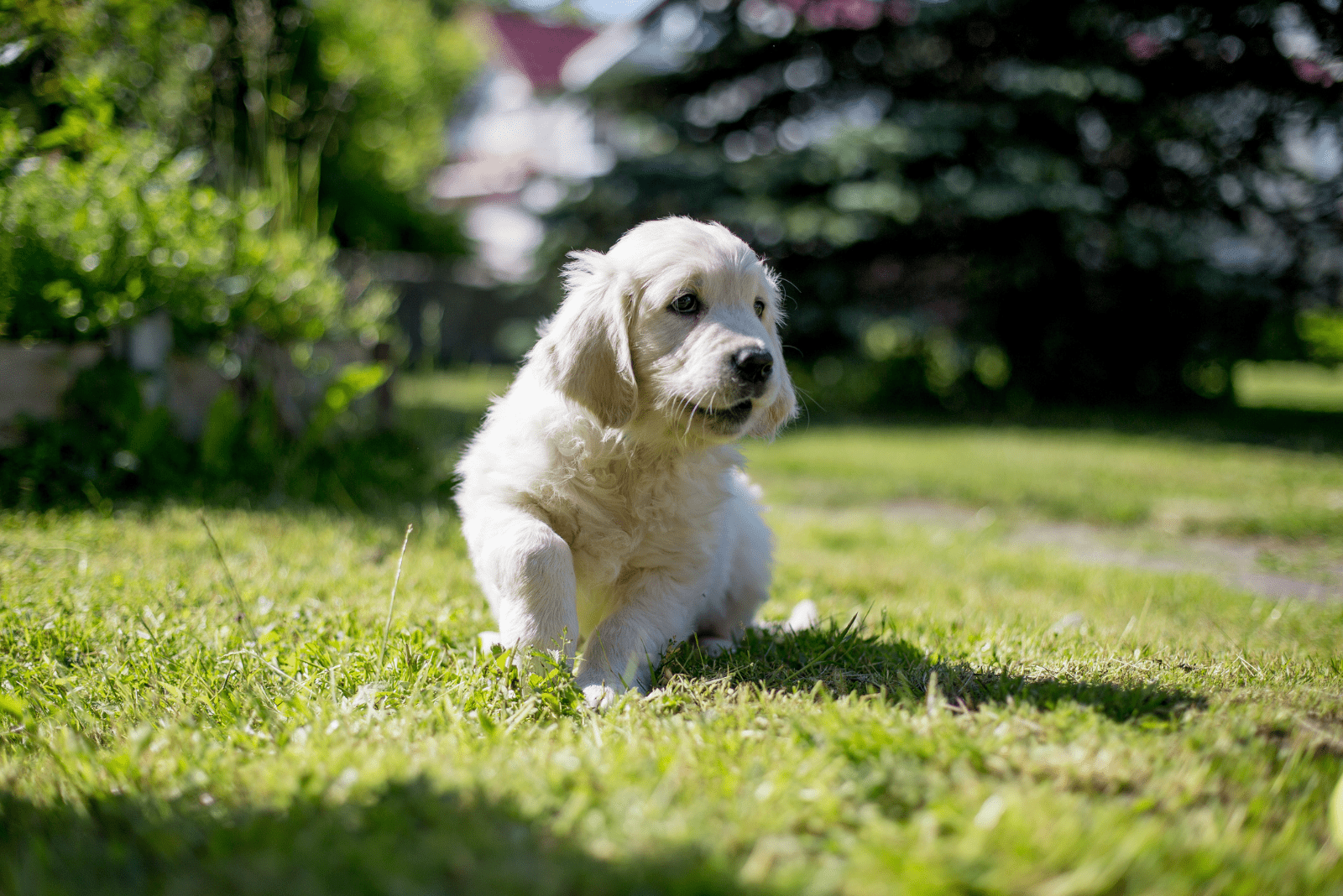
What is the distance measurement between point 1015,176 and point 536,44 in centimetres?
2310

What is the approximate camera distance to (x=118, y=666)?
232 cm

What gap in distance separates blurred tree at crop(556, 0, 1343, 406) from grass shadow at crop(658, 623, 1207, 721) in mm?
8163

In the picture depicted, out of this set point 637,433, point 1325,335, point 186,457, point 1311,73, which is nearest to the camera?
point 637,433

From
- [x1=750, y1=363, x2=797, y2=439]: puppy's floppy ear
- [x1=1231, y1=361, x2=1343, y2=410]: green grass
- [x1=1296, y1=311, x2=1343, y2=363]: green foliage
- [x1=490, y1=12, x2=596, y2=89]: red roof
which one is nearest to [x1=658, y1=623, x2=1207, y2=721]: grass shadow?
[x1=750, y1=363, x2=797, y2=439]: puppy's floppy ear

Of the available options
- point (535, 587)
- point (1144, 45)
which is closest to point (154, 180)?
point (535, 587)

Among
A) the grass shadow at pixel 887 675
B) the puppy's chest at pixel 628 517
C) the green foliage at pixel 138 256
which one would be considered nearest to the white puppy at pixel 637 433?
the puppy's chest at pixel 628 517

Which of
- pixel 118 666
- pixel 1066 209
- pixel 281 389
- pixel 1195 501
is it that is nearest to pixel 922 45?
pixel 1066 209

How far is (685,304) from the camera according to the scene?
8.30 ft

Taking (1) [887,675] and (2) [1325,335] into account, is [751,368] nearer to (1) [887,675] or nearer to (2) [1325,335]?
(1) [887,675]

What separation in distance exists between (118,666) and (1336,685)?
308cm

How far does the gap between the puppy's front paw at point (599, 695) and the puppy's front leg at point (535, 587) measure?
0.34ft

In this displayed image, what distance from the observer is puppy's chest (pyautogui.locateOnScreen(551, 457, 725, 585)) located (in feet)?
8.12

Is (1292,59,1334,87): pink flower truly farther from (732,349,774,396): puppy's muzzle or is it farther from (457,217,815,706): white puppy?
(732,349,774,396): puppy's muzzle

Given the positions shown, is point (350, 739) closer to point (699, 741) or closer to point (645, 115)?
point (699, 741)
